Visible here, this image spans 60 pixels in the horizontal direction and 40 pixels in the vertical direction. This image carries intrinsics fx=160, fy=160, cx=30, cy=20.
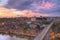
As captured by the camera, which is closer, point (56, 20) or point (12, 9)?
point (56, 20)

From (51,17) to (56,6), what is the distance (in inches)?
13.5

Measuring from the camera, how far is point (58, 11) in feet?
14.0

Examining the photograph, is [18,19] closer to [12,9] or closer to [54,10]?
[12,9]

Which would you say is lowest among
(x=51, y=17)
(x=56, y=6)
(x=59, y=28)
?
(x=59, y=28)

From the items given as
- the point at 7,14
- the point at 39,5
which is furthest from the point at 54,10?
the point at 7,14

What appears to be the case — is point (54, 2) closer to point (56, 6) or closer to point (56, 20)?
point (56, 6)

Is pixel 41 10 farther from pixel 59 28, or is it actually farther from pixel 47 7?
pixel 59 28

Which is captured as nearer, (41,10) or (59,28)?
(59,28)

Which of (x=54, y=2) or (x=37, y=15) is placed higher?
(x=54, y=2)

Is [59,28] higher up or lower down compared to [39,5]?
lower down

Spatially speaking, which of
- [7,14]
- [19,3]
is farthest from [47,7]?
[7,14]

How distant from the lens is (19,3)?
4461mm

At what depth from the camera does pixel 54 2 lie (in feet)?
14.2

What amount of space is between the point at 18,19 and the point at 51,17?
0.87 metres
